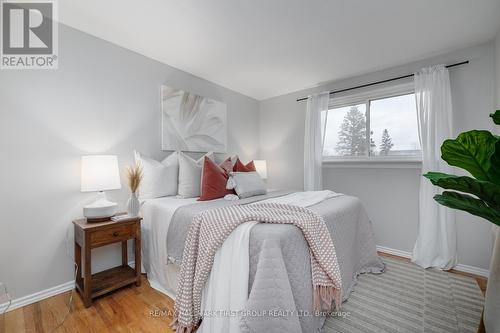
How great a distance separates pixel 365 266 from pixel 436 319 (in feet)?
2.20

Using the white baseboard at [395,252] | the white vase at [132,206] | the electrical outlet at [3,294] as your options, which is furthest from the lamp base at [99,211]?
the white baseboard at [395,252]

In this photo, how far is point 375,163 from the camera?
2.95 m

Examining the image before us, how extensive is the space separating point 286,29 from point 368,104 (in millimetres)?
1733

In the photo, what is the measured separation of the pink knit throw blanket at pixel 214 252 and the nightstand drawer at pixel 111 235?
2.51 feet

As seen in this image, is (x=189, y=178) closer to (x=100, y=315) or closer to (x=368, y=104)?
(x=100, y=315)

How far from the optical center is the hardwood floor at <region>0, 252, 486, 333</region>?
1.48 meters

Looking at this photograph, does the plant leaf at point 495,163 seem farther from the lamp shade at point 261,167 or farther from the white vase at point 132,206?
the lamp shade at point 261,167

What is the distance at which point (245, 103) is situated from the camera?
13.0ft

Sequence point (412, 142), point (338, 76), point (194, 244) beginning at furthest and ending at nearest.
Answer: point (338, 76) < point (412, 142) < point (194, 244)

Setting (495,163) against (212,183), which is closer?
(495,163)

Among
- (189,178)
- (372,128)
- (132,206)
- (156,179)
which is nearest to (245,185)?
(189,178)

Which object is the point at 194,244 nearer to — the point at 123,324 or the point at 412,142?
the point at 123,324

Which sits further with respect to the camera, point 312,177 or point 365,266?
point 312,177

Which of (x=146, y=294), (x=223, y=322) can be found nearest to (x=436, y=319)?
(x=223, y=322)
